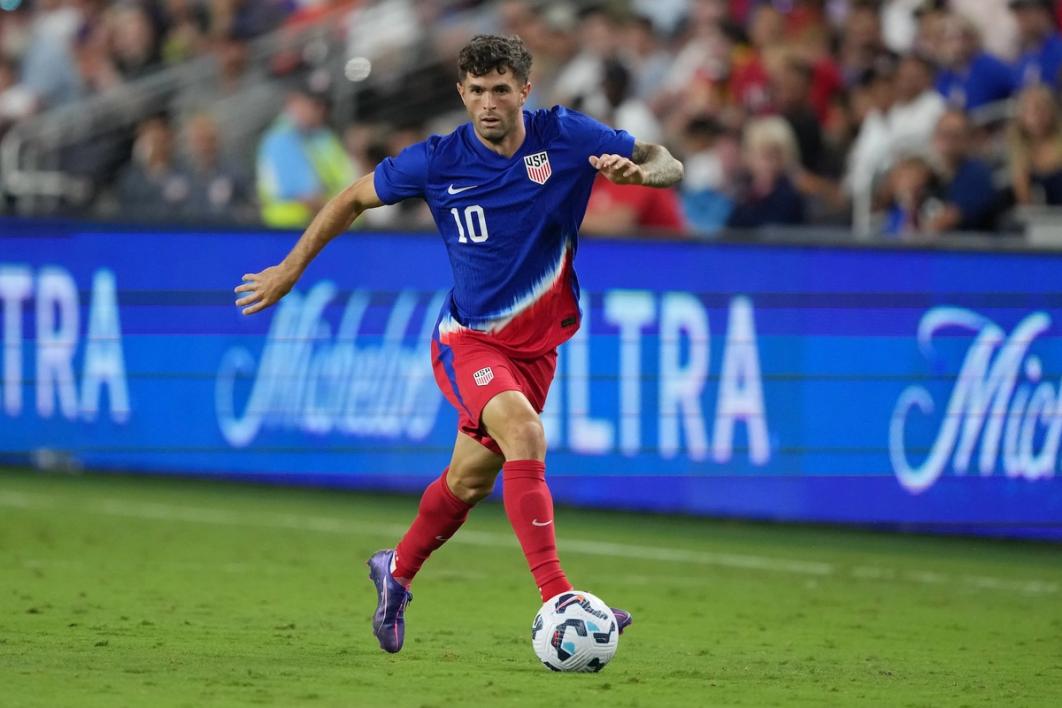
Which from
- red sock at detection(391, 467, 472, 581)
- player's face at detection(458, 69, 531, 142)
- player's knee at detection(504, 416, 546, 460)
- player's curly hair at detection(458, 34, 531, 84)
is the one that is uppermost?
player's curly hair at detection(458, 34, 531, 84)

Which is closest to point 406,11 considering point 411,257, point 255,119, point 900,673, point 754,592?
point 255,119

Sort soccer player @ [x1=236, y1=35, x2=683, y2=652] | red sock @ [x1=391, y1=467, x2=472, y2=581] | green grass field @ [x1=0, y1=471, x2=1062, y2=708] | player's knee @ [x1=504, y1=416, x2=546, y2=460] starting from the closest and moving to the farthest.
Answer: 1. green grass field @ [x1=0, y1=471, x2=1062, y2=708]
2. player's knee @ [x1=504, y1=416, x2=546, y2=460]
3. soccer player @ [x1=236, y1=35, x2=683, y2=652]
4. red sock @ [x1=391, y1=467, x2=472, y2=581]

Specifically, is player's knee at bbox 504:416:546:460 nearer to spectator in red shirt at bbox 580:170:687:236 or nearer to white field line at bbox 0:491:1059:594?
white field line at bbox 0:491:1059:594

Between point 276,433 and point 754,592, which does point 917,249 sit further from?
point 276,433

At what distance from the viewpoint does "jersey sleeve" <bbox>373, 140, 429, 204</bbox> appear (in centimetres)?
714

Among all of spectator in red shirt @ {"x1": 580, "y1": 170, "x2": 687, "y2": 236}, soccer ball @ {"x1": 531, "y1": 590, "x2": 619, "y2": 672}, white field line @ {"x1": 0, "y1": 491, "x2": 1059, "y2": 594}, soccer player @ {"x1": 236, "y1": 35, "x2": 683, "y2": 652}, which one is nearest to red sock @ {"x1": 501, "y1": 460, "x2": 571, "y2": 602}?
soccer ball @ {"x1": 531, "y1": 590, "x2": 619, "y2": 672}

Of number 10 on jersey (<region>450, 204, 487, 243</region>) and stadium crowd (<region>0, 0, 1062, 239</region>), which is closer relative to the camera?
number 10 on jersey (<region>450, 204, 487, 243</region>)

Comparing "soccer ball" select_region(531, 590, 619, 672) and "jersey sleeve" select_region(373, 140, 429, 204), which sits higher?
"jersey sleeve" select_region(373, 140, 429, 204)

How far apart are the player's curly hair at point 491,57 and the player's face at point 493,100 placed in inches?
0.9

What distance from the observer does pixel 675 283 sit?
12219 mm

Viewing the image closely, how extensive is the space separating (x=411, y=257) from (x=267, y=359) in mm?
1295

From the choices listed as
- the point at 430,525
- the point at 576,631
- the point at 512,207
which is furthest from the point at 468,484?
the point at 512,207

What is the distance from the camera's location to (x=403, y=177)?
7.14 metres

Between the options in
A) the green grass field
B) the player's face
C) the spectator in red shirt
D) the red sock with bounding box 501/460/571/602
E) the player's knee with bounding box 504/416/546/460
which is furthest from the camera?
the spectator in red shirt
